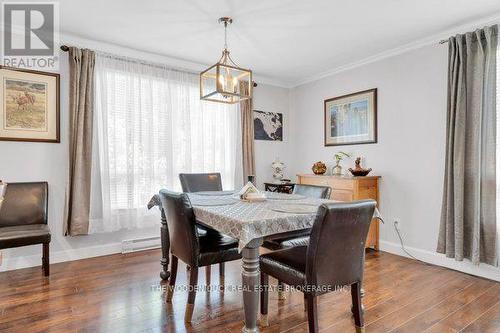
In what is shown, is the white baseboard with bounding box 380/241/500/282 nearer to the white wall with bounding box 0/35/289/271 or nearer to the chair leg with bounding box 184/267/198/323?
the chair leg with bounding box 184/267/198/323

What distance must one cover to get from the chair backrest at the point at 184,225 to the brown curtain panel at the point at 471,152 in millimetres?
2503

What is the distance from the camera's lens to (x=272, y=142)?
16.3 ft

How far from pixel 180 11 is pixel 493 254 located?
3.57 meters

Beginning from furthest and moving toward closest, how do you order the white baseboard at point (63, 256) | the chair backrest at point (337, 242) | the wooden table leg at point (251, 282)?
1. the white baseboard at point (63, 256)
2. the wooden table leg at point (251, 282)
3. the chair backrest at point (337, 242)

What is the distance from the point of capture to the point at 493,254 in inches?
107

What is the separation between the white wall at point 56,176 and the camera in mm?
3061

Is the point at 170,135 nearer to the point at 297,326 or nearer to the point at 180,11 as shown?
the point at 180,11

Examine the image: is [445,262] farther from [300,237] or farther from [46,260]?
[46,260]

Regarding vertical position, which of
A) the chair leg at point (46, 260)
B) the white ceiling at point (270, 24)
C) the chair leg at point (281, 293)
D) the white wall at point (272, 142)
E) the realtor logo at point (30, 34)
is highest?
the white ceiling at point (270, 24)

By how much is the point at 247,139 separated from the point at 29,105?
2.65 m

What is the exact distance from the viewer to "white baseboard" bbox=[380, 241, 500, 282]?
281cm

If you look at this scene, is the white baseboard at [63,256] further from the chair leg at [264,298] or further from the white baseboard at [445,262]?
the white baseboard at [445,262]

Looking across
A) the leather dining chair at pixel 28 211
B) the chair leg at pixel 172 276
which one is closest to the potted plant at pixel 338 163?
the chair leg at pixel 172 276

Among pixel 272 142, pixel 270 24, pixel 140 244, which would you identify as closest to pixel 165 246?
pixel 140 244
